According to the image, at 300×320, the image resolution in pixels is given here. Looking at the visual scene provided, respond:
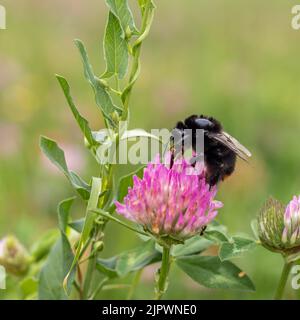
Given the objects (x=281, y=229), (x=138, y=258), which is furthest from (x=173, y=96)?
(x=281, y=229)

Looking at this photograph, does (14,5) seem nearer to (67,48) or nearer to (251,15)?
(67,48)

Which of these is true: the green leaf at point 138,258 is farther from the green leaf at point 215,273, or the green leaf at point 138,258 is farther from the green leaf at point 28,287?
the green leaf at point 28,287

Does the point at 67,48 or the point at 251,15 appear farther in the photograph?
the point at 251,15

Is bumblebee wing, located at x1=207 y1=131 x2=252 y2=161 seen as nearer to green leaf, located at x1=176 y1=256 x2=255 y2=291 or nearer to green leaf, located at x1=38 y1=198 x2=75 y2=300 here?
green leaf, located at x1=176 y1=256 x2=255 y2=291

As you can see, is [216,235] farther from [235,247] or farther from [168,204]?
[168,204]
